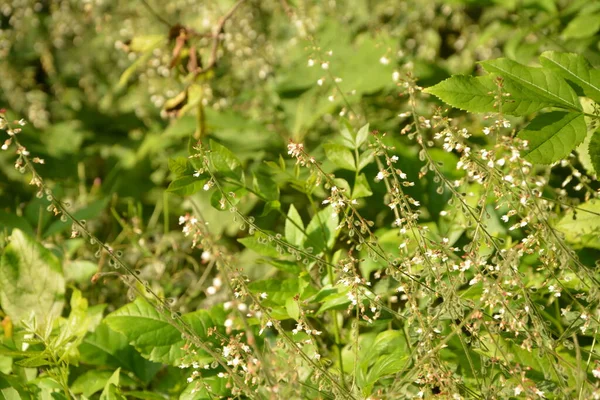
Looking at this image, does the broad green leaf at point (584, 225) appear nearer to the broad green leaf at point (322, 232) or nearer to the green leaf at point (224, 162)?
the broad green leaf at point (322, 232)

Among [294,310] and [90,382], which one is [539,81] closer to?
[294,310]

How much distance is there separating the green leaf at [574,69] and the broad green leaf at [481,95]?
0.39 ft

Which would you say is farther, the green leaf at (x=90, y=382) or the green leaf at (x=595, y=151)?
the green leaf at (x=90, y=382)

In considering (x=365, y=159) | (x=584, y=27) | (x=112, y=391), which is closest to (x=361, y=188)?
(x=365, y=159)

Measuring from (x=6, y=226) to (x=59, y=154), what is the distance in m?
1.40

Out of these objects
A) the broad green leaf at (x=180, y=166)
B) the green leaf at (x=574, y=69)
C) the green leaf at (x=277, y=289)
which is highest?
the green leaf at (x=574, y=69)

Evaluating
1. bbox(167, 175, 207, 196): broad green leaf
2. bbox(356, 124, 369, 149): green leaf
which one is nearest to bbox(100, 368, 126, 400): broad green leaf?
bbox(167, 175, 207, 196): broad green leaf

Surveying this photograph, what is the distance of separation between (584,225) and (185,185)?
3.14ft

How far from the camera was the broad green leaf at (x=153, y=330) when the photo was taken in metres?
1.50

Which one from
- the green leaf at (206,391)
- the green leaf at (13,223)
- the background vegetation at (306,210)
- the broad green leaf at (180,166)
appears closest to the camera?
the background vegetation at (306,210)

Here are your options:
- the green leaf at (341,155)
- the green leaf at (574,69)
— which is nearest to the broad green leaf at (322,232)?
the green leaf at (341,155)

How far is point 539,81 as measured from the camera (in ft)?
4.94

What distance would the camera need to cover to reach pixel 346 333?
1.80m

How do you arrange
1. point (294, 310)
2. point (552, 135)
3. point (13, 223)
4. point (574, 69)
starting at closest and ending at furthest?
point (294, 310)
point (552, 135)
point (574, 69)
point (13, 223)
